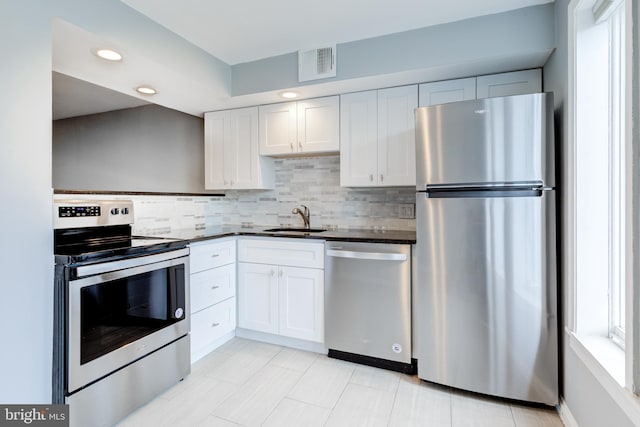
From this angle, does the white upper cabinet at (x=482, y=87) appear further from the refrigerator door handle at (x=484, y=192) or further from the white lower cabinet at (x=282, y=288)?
the white lower cabinet at (x=282, y=288)

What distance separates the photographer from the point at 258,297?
2701 mm

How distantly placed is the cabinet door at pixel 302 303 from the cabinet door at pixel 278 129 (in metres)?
1.09

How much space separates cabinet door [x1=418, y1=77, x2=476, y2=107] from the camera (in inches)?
91.3

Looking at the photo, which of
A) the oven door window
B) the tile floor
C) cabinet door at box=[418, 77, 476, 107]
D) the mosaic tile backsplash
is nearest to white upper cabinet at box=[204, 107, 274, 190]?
the mosaic tile backsplash

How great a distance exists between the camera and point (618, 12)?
1.46m

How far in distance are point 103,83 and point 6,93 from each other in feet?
3.61

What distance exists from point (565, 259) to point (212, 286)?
2.31 meters

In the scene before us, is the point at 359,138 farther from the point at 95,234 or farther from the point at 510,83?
the point at 95,234

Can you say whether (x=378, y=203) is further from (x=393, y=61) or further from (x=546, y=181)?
(x=546, y=181)

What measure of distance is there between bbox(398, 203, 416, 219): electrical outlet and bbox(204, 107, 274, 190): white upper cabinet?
1.29 metres

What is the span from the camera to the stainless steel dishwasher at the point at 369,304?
2199mm

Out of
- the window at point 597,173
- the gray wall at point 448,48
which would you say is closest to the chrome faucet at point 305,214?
the gray wall at point 448,48

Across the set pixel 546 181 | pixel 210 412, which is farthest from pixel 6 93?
pixel 546 181

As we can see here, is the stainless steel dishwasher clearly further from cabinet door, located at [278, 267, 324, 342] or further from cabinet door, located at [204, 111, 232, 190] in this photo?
cabinet door, located at [204, 111, 232, 190]
